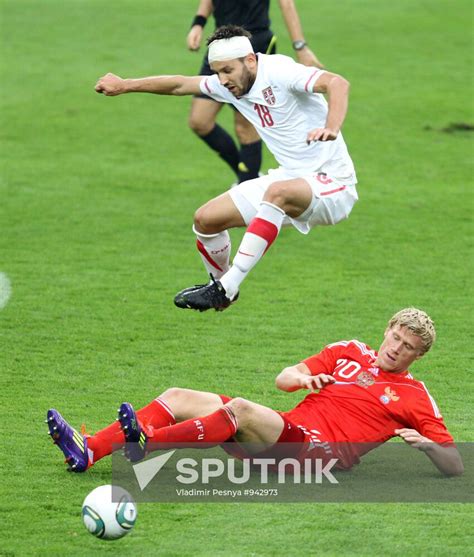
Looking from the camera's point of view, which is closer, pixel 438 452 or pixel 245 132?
pixel 438 452

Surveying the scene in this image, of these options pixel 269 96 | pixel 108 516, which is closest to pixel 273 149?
pixel 269 96

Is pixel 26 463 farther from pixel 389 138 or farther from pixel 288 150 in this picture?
pixel 389 138

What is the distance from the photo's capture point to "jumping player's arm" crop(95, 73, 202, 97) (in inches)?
289

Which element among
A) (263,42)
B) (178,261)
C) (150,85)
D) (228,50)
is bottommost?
(178,261)

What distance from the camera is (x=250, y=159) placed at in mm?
11305

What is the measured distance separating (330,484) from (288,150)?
90.7 inches

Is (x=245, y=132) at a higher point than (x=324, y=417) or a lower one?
lower

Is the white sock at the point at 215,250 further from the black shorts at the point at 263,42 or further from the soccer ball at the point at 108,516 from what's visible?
the black shorts at the point at 263,42

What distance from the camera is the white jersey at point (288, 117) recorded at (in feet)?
23.7

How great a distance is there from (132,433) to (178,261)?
5.17 metres

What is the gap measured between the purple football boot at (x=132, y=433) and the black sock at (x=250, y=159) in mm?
5764

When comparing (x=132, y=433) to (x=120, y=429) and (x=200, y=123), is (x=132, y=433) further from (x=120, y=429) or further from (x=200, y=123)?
(x=200, y=123)

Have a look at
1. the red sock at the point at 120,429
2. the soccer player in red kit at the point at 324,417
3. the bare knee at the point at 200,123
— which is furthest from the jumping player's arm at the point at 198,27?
the red sock at the point at 120,429

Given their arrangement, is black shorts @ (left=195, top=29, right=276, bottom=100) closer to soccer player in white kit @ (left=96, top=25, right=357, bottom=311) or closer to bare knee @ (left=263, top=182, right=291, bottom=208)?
soccer player in white kit @ (left=96, top=25, right=357, bottom=311)
